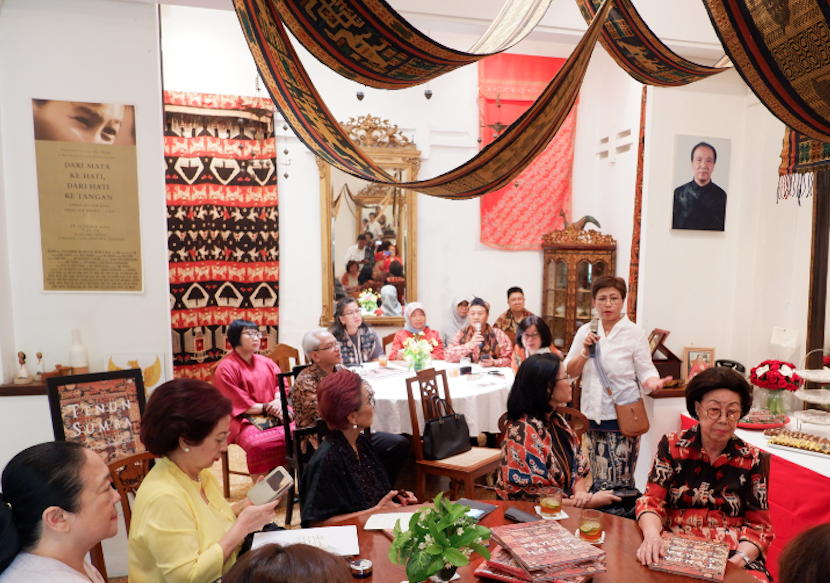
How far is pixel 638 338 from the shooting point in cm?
355

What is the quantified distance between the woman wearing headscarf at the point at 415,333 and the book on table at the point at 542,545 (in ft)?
11.8

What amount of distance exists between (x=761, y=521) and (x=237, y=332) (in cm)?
356

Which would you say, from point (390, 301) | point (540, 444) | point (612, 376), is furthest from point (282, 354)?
point (540, 444)

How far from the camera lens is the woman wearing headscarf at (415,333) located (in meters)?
5.60

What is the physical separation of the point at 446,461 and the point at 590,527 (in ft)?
6.53

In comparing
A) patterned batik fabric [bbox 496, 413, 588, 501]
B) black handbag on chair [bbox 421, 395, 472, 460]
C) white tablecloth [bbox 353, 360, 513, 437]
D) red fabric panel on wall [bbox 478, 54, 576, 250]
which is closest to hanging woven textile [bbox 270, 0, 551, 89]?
patterned batik fabric [bbox 496, 413, 588, 501]

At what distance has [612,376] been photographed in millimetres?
3539

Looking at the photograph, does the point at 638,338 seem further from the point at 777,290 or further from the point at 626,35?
the point at 777,290

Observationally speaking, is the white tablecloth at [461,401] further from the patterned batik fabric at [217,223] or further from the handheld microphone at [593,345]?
the patterned batik fabric at [217,223]

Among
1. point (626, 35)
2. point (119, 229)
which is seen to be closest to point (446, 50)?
point (626, 35)

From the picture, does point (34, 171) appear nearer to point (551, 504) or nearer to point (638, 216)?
point (551, 504)

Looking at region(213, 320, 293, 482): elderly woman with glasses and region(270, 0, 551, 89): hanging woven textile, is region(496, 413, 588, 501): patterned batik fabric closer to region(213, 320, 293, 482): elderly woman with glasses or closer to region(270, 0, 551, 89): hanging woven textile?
region(270, 0, 551, 89): hanging woven textile

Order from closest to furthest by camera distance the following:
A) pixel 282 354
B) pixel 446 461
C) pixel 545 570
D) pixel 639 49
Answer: pixel 545 570
pixel 639 49
pixel 446 461
pixel 282 354

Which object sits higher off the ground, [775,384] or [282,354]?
[775,384]
